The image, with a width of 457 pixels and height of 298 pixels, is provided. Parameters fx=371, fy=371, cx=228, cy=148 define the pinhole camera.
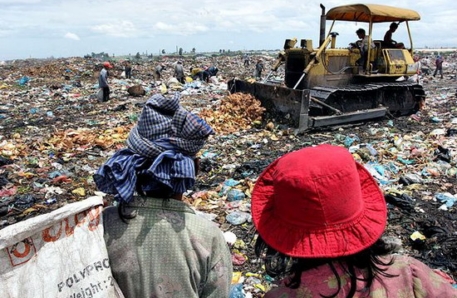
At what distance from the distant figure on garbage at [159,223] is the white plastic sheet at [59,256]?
67 millimetres

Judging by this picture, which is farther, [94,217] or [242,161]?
[242,161]

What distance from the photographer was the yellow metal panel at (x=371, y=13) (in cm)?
836

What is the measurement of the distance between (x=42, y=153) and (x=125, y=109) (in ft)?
15.1

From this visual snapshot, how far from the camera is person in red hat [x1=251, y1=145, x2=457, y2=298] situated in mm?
1083

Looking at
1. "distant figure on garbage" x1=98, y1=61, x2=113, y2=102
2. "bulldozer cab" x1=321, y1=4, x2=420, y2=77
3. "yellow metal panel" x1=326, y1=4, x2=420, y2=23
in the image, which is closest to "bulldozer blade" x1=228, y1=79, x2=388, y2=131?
"bulldozer cab" x1=321, y1=4, x2=420, y2=77

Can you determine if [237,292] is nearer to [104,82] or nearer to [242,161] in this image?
[242,161]

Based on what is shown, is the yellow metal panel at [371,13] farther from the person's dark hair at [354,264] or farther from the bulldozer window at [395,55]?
the person's dark hair at [354,264]

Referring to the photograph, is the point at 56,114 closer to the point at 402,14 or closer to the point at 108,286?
the point at 402,14

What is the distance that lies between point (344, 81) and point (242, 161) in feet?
15.2

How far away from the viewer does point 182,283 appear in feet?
4.59

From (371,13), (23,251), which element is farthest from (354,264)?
(371,13)

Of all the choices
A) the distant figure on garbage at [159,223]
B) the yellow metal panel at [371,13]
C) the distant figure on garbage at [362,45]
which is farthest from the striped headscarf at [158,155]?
the distant figure on garbage at [362,45]

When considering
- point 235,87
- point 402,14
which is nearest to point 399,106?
point 402,14

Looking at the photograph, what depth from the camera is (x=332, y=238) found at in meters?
1.11
